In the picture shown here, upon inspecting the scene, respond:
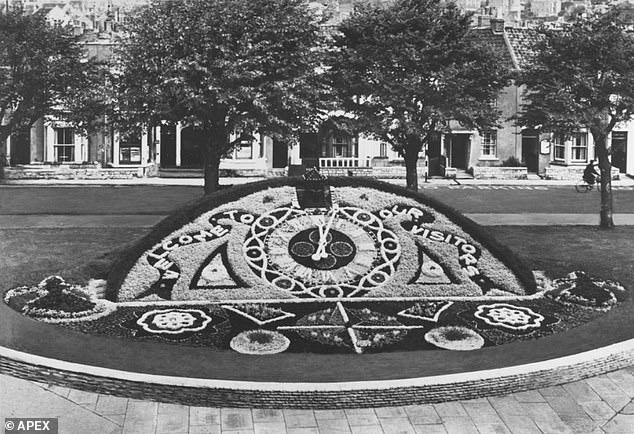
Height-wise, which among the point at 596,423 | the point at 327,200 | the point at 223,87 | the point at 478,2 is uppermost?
the point at 478,2

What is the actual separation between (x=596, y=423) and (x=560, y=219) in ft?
17.3

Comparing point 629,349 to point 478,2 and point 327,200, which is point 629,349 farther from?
point 478,2

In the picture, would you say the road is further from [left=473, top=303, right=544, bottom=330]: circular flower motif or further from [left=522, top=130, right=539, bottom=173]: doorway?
[left=473, top=303, right=544, bottom=330]: circular flower motif

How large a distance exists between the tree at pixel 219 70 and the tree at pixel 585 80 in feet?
10.5

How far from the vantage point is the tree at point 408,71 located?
12.9 m

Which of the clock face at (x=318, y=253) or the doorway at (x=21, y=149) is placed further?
the doorway at (x=21, y=149)

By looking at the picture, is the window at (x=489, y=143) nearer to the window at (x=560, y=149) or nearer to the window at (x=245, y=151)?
the window at (x=560, y=149)

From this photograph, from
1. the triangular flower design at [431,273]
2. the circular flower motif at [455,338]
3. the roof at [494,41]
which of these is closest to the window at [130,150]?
the triangular flower design at [431,273]

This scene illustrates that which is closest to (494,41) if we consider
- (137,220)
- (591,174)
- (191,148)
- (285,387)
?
(591,174)

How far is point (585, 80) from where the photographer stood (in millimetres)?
13172

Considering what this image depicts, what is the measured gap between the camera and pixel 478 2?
12.9 meters

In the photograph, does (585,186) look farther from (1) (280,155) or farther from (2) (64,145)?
(2) (64,145)

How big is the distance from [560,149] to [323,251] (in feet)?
13.4

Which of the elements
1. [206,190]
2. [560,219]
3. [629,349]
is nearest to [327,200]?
[206,190]
